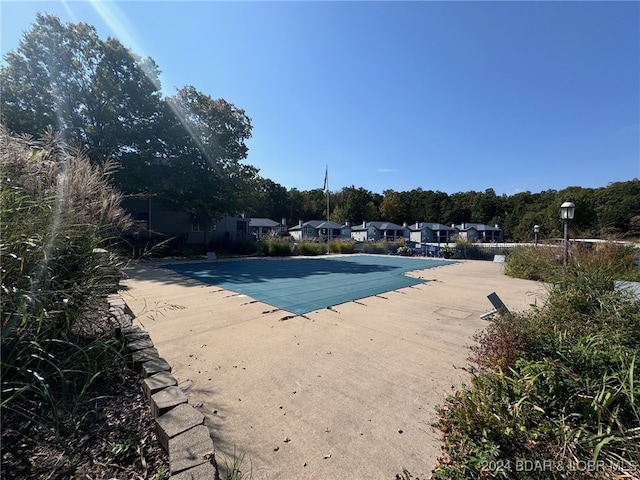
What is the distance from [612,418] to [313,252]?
15041mm

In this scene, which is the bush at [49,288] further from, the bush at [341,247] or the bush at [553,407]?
the bush at [341,247]

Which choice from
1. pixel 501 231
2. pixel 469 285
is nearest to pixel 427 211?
pixel 501 231

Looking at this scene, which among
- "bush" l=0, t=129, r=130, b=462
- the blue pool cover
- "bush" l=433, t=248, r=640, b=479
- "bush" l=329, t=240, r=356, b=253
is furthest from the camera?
"bush" l=329, t=240, r=356, b=253

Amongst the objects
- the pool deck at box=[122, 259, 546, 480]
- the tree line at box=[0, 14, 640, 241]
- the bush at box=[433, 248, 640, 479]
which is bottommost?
the pool deck at box=[122, 259, 546, 480]

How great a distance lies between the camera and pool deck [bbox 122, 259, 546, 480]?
1.64 meters

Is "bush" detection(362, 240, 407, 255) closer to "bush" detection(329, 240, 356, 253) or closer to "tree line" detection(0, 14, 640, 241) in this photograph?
"bush" detection(329, 240, 356, 253)

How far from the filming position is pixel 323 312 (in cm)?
459

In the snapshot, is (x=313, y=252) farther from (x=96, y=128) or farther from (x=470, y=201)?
(x=470, y=201)

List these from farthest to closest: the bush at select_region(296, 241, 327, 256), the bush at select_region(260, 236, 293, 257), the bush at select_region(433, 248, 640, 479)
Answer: the bush at select_region(296, 241, 327, 256), the bush at select_region(260, 236, 293, 257), the bush at select_region(433, 248, 640, 479)

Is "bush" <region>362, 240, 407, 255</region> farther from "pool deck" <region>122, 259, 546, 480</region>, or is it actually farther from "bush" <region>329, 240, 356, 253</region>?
"pool deck" <region>122, 259, 546, 480</region>

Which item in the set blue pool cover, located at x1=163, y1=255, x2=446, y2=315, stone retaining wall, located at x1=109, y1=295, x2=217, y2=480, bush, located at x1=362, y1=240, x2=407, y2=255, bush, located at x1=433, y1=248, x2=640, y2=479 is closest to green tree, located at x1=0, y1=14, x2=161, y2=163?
blue pool cover, located at x1=163, y1=255, x2=446, y2=315

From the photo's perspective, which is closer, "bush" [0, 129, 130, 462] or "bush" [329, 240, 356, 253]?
"bush" [0, 129, 130, 462]

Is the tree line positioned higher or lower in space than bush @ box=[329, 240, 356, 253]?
higher

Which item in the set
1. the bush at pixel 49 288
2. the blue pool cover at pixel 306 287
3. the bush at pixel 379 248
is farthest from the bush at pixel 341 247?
the bush at pixel 49 288
